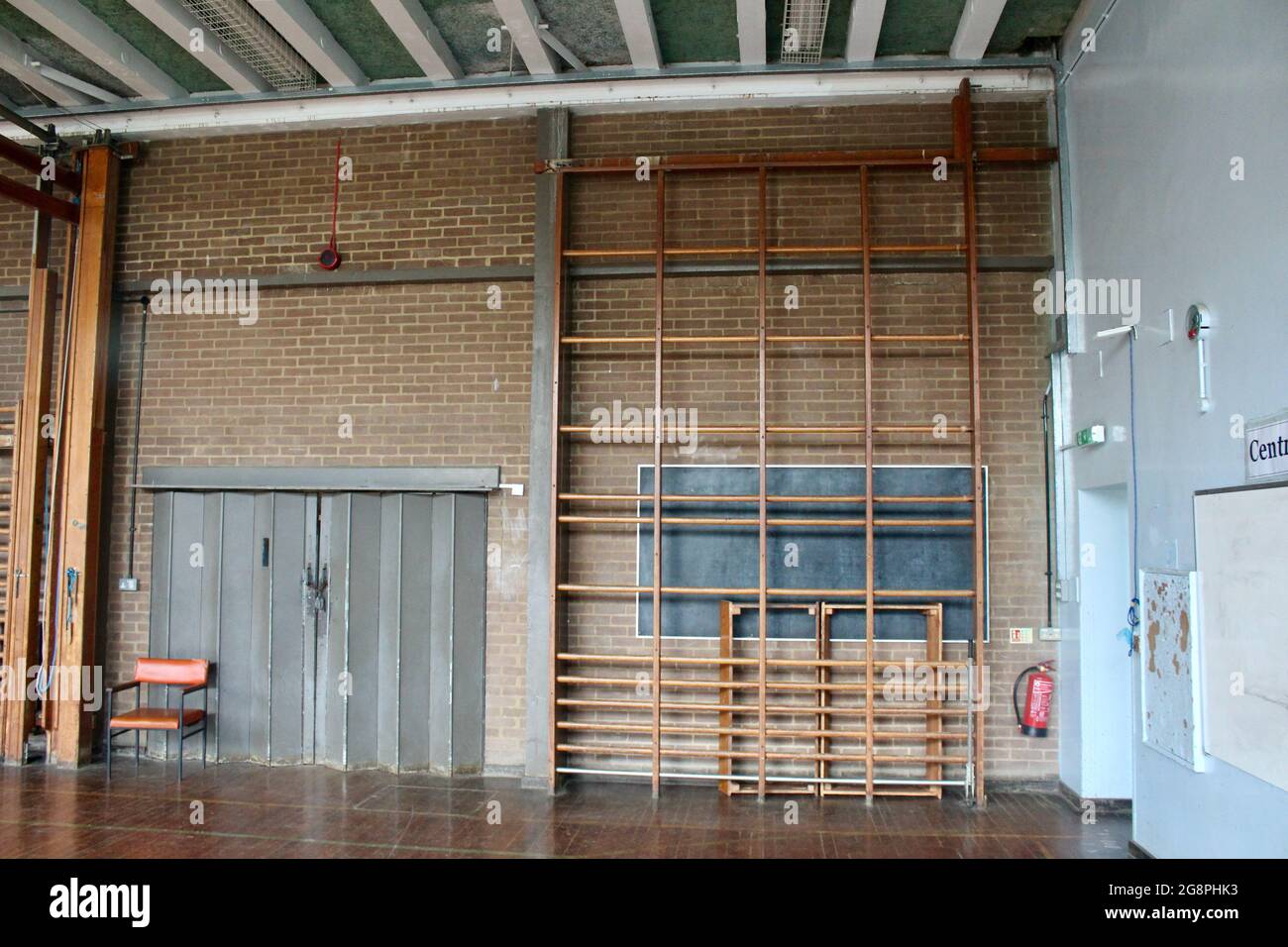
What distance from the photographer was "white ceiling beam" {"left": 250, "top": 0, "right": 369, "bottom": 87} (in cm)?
538

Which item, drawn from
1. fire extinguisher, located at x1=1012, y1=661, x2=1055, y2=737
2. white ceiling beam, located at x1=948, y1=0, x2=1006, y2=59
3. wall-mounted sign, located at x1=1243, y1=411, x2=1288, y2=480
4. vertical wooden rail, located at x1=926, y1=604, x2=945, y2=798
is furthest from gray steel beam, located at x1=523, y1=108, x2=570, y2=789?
wall-mounted sign, located at x1=1243, y1=411, x2=1288, y2=480

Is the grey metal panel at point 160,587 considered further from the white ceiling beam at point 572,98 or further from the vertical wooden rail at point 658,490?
the vertical wooden rail at point 658,490

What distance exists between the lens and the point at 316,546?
6332 millimetres

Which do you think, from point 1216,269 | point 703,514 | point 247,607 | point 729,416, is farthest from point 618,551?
point 1216,269

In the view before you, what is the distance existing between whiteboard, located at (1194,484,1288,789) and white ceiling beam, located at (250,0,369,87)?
5883 mm

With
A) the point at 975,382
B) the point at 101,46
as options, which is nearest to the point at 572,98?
the point at 101,46

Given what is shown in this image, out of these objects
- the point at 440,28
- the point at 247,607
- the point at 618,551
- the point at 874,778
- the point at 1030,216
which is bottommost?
the point at 874,778

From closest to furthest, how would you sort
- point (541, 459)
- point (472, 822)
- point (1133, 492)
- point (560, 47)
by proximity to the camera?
1. point (1133, 492)
2. point (472, 822)
3. point (560, 47)
4. point (541, 459)

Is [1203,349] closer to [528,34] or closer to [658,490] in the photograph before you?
[658,490]

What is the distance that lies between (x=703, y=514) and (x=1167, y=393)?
9.40ft

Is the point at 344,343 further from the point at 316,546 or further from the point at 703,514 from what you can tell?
the point at 703,514

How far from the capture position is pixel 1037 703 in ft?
18.2

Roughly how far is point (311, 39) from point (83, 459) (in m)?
3.50

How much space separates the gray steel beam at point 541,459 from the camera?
582 centimetres
